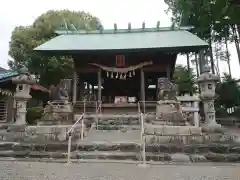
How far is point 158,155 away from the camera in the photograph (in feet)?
21.7

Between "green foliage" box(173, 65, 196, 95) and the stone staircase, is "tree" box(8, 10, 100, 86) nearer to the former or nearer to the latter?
"green foliage" box(173, 65, 196, 95)

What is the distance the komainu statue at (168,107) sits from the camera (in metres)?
8.82

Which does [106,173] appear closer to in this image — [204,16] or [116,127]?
[116,127]

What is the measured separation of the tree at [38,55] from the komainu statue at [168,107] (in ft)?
47.7

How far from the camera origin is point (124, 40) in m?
15.9

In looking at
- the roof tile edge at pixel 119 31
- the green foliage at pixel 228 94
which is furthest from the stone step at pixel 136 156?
the green foliage at pixel 228 94

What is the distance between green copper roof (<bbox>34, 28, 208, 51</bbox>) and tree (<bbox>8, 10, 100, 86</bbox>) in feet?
17.7

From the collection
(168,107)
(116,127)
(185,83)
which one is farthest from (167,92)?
(185,83)

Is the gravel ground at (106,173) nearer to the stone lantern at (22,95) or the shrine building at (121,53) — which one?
the stone lantern at (22,95)

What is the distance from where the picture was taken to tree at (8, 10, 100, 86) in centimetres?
2209

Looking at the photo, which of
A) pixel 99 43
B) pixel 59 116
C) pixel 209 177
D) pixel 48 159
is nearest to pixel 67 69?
pixel 99 43

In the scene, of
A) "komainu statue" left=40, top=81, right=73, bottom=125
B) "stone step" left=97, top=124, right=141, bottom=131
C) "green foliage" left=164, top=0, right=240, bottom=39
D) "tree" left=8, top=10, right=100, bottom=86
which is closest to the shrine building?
"komainu statue" left=40, top=81, right=73, bottom=125

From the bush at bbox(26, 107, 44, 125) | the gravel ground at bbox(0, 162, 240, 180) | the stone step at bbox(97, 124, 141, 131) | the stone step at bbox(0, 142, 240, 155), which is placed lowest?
the gravel ground at bbox(0, 162, 240, 180)

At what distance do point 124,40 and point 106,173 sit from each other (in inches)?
481
